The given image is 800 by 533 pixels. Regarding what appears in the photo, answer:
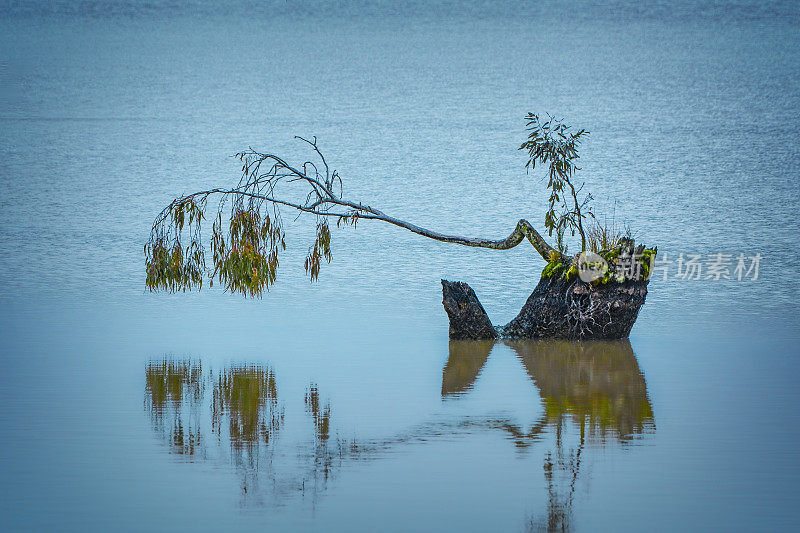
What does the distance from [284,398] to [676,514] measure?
3.16 m

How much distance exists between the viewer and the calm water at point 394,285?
4.95 meters

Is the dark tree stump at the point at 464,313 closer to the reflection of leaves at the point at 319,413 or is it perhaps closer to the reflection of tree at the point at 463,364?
the reflection of tree at the point at 463,364

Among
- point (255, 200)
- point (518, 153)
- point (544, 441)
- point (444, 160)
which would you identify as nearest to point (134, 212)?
point (444, 160)

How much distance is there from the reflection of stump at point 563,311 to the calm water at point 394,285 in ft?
1.29

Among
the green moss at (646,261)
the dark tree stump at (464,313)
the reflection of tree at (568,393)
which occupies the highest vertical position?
the green moss at (646,261)

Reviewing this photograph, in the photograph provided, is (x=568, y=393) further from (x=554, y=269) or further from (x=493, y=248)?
(x=493, y=248)

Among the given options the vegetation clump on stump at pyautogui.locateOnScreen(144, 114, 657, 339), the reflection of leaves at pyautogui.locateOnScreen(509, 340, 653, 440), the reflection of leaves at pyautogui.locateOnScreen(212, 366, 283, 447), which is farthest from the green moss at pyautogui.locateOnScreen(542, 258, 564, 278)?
the reflection of leaves at pyautogui.locateOnScreen(212, 366, 283, 447)

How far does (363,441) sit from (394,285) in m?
10.4

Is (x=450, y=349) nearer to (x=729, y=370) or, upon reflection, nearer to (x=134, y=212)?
(x=729, y=370)

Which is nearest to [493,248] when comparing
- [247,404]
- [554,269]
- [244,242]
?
[554,269]

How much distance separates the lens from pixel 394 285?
16.2 meters

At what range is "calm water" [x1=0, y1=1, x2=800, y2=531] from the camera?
495cm

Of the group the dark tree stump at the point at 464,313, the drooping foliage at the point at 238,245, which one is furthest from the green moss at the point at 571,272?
the drooping foliage at the point at 238,245

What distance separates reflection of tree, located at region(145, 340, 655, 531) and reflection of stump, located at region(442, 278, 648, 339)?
31.5 inches
